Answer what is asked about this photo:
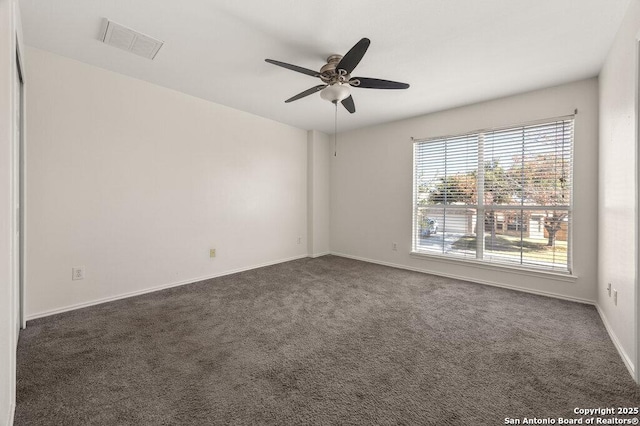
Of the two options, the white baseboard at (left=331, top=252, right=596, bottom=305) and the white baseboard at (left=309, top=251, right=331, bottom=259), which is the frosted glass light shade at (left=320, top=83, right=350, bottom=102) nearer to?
the white baseboard at (left=331, top=252, right=596, bottom=305)

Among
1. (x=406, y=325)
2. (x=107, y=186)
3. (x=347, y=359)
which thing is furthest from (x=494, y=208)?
(x=107, y=186)

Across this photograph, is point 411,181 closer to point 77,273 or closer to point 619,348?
point 619,348

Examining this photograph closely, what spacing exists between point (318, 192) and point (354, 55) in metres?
3.42

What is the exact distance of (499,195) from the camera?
3.56 metres

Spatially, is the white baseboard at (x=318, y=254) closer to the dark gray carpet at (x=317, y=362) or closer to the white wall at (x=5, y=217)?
the dark gray carpet at (x=317, y=362)

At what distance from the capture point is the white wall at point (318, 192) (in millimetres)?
5209

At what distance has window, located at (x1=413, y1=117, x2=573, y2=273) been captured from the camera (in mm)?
3166

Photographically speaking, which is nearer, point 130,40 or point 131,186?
point 130,40

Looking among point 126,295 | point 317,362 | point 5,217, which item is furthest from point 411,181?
point 5,217

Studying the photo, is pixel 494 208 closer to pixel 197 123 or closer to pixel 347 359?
pixel 347 359

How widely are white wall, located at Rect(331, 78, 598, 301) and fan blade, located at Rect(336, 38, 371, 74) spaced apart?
7.94 feet

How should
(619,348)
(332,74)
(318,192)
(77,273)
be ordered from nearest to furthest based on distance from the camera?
(619,348) → (332,74) → (77,273) → (318,192)

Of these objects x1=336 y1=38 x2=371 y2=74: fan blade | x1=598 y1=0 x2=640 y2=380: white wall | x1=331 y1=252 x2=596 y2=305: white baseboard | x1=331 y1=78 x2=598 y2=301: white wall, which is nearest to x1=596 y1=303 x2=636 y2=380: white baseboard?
x1=598 y1=0 x2=640 y2=380: white wall

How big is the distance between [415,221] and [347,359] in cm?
299
